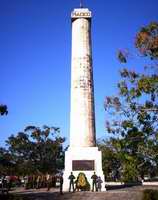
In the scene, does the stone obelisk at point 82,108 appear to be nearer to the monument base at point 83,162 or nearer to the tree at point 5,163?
the monument base at point 83,162

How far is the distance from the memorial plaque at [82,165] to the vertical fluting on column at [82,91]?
127 cm

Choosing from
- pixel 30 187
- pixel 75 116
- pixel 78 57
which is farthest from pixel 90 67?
pixel 30 187

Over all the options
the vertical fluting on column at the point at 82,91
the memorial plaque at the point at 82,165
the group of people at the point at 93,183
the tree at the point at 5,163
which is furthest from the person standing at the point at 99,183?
the tree at the point at 5,163

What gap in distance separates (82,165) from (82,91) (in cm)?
581

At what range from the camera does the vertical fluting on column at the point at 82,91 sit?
27516 mm

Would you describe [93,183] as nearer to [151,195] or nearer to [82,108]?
[82,108]

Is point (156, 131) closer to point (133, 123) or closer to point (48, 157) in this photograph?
point (133, 123)

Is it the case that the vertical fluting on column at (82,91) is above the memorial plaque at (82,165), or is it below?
above

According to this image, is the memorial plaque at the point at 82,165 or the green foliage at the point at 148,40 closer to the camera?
the green foliage at the point at 148,40

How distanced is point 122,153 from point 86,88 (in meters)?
9.16

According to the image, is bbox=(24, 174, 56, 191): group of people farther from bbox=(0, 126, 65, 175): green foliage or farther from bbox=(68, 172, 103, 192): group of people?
bbox=(0, 126, 65, 175): green foliage

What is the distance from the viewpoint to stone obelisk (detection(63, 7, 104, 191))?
88.3 feet

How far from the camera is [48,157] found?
64625 mm

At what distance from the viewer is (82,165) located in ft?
88.3
